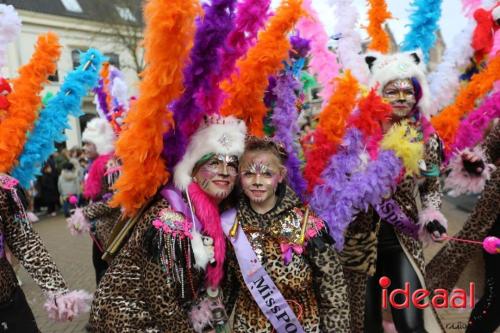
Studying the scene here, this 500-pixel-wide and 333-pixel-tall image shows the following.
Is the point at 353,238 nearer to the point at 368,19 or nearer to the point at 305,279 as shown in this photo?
the point at 305,279

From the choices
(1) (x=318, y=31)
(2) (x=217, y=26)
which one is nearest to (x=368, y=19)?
(1) (x=318, y=31)

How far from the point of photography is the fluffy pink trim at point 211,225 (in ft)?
6.85

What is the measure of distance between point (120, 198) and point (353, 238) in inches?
55.2

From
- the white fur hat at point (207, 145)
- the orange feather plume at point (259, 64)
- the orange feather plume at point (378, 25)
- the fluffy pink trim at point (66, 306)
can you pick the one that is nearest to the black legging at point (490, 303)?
the orange feather plume at point (378, 25)

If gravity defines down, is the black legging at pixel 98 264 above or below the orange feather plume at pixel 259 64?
below

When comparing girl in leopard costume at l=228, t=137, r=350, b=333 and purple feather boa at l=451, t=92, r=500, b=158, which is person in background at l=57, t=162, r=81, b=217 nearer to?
purple feather boa at l=451, t=92, r=500, b=158

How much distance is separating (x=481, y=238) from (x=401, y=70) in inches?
44.7

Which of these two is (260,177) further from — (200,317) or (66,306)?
(66,306)

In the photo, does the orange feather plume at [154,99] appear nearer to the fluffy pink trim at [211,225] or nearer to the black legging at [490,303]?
the fluffy pink trim at [211,225]

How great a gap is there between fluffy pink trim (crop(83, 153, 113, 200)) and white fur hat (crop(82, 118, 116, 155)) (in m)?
0.17

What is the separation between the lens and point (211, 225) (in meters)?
2.09

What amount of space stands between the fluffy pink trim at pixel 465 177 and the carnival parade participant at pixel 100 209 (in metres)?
2.59

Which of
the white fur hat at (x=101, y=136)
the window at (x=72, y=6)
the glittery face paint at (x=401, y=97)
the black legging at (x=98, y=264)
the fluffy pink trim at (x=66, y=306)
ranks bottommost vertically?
the black legging at (x=98, y=264)

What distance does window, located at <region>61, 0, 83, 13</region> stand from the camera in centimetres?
2166
